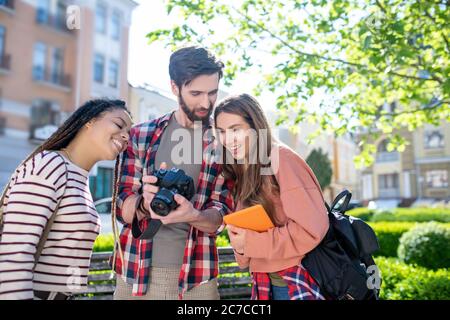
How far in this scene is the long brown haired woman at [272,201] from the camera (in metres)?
1.63

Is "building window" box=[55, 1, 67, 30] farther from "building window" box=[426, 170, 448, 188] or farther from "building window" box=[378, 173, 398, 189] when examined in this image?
"building window" box=[426, 170, 448, 188]

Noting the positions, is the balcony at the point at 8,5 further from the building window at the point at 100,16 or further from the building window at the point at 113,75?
the building window at the point at 113,75

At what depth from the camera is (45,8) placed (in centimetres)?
1516

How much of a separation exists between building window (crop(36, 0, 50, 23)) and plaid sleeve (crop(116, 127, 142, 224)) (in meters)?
15.1

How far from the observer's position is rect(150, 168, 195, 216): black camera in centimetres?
167

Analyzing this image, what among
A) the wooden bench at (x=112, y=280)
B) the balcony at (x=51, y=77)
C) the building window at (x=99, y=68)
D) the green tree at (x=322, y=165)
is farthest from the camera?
the green tree at (x=322, y=165)

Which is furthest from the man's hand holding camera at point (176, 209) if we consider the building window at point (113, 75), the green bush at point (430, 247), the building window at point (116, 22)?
the building window at point (116, 22)

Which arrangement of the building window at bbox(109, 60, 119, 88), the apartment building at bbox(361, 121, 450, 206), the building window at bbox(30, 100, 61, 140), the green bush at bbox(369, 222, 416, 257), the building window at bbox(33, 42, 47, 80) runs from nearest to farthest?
the green bush at bbox(369, 222, 416, 257) → the building window at bbox(30, 100, 61, 140) → the building window at bbox(33, 42, 47, 80) → the building window at bbox(109, 60, 119, 88) → the apartment building at bbox(361, 121, 450, 206)

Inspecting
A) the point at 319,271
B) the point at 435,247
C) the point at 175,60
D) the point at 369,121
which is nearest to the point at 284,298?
the point at 319,271

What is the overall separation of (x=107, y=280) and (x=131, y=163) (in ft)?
6.86

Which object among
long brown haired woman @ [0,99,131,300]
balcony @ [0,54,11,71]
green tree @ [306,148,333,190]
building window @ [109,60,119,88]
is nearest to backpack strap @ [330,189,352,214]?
long brown haired woman @ [0,99,131,300]

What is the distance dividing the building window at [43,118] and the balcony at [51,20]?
2.83 m

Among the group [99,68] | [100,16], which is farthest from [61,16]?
[99,68]

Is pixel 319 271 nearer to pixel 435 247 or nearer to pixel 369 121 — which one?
pixel 369 121
